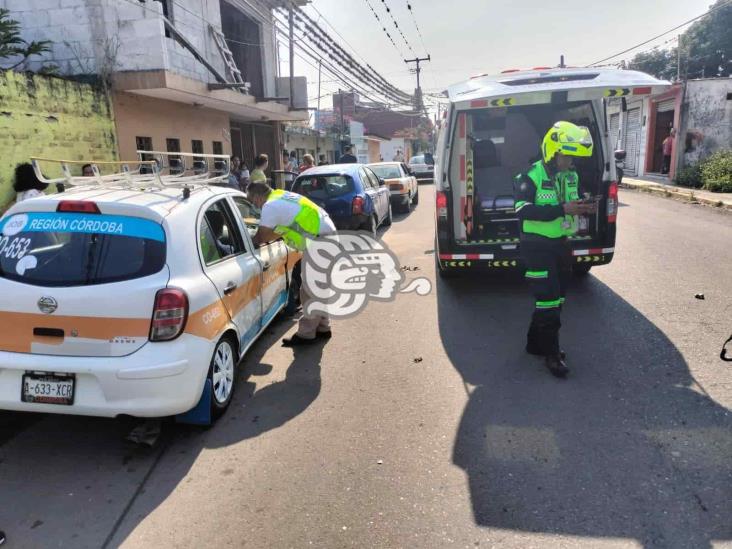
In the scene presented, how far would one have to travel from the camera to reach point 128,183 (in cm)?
399

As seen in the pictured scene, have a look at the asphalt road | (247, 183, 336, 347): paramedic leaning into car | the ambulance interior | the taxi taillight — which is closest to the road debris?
the asphalt road

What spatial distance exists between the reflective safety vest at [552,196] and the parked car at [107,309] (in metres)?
2.49

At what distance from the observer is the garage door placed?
24.6 m

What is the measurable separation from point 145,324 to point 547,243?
2.95 metres

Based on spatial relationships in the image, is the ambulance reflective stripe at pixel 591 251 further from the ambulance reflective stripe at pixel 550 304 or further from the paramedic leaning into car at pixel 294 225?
the paramedic leaning into car at pixel 294 225

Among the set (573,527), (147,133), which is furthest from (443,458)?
(147,133)

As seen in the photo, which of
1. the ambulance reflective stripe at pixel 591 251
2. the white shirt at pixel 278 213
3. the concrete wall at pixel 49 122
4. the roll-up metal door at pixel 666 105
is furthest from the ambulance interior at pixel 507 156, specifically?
the roll-up metal door at pixel 666 105

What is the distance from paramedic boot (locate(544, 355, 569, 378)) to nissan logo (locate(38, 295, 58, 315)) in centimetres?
350

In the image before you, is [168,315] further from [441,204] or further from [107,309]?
[441,204]

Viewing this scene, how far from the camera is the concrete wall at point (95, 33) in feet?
35.0

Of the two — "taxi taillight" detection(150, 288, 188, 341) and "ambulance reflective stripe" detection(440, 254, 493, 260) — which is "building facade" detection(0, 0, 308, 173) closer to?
"ambulance reflective stripe" detection(440, 254, 493, 260)

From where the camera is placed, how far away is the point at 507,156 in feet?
26.8

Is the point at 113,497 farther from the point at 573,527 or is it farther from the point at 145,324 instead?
the point at 573,527

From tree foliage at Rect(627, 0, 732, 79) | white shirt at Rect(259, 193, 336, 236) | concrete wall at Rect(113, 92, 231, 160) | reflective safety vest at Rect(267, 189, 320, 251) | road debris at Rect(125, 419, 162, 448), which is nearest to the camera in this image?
road debris at Rect(125, 419, 162, 448)
